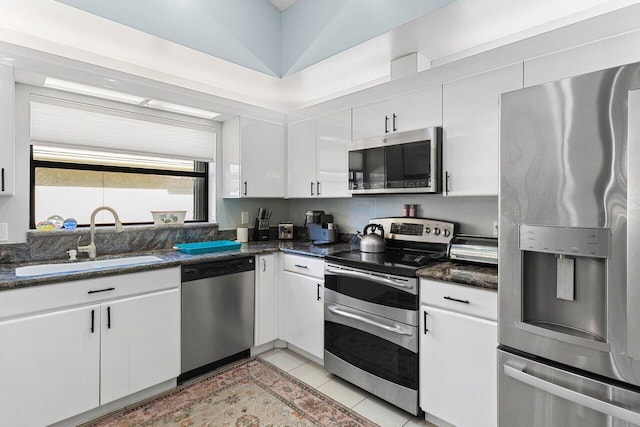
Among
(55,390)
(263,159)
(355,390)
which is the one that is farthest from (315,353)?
(263,159)

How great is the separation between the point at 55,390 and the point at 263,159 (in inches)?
89.8

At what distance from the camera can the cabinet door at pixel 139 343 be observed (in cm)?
203

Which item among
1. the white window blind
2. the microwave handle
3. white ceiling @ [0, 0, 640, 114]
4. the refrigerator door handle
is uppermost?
white ceiling @ [0, 0, 640, 114]

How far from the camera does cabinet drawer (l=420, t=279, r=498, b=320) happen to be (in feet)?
5.52

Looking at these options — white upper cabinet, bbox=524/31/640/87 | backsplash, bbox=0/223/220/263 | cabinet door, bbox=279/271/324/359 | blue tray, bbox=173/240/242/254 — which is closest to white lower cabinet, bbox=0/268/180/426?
blue tray, bbox=173/240/242/254

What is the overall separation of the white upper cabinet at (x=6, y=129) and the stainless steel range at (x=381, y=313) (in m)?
2.08

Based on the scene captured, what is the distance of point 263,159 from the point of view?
3.28 meters

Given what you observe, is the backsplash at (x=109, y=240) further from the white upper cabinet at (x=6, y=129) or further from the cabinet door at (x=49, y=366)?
the cabinet door at (x=49, y=366)

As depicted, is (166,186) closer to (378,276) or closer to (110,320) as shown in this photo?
(110,320)

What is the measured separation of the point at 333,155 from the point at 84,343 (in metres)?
2.22

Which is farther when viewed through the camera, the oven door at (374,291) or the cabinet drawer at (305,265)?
the cabinet drawer at (305,265)

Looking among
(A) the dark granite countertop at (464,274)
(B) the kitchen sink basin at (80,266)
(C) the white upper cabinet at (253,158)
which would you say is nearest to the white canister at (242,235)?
(C) the white upper cabinet at (253,158)

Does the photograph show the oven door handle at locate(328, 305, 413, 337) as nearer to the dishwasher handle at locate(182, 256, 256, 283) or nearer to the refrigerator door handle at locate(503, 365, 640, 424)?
the refrigerator door handle at locate(503, 365, 640, 424)

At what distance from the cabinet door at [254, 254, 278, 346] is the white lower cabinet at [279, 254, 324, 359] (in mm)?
65
